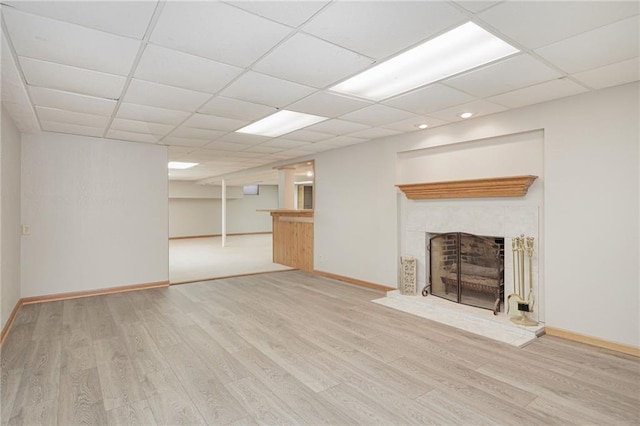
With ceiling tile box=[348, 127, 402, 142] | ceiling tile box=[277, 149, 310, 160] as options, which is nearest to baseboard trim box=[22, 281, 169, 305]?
ceiling tile box=[277, 149, 310, 160]

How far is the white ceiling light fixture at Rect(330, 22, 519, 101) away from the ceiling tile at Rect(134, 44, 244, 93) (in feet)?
3.44

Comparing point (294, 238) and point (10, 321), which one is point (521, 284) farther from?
point (10, 321)

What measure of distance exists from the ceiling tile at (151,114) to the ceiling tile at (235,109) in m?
0.37

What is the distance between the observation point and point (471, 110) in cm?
379

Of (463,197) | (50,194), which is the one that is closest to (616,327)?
(463,197)

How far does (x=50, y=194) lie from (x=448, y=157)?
18.4ft

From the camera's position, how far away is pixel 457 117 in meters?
4.09

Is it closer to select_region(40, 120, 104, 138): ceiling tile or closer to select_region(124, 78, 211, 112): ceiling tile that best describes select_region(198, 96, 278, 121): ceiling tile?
select_region(124, 78, 211, 112): ceiling tile

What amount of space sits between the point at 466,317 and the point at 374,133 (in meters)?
2.75

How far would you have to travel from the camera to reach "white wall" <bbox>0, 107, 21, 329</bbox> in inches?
135

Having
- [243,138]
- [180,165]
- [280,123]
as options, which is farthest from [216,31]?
[180,165]

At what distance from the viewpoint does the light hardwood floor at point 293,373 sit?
2152 mm

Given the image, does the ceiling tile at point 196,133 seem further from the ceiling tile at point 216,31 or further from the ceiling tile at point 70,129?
the ceiling tile at point 216,31

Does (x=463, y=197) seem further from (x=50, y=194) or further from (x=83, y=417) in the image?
(x=50, y=194)
